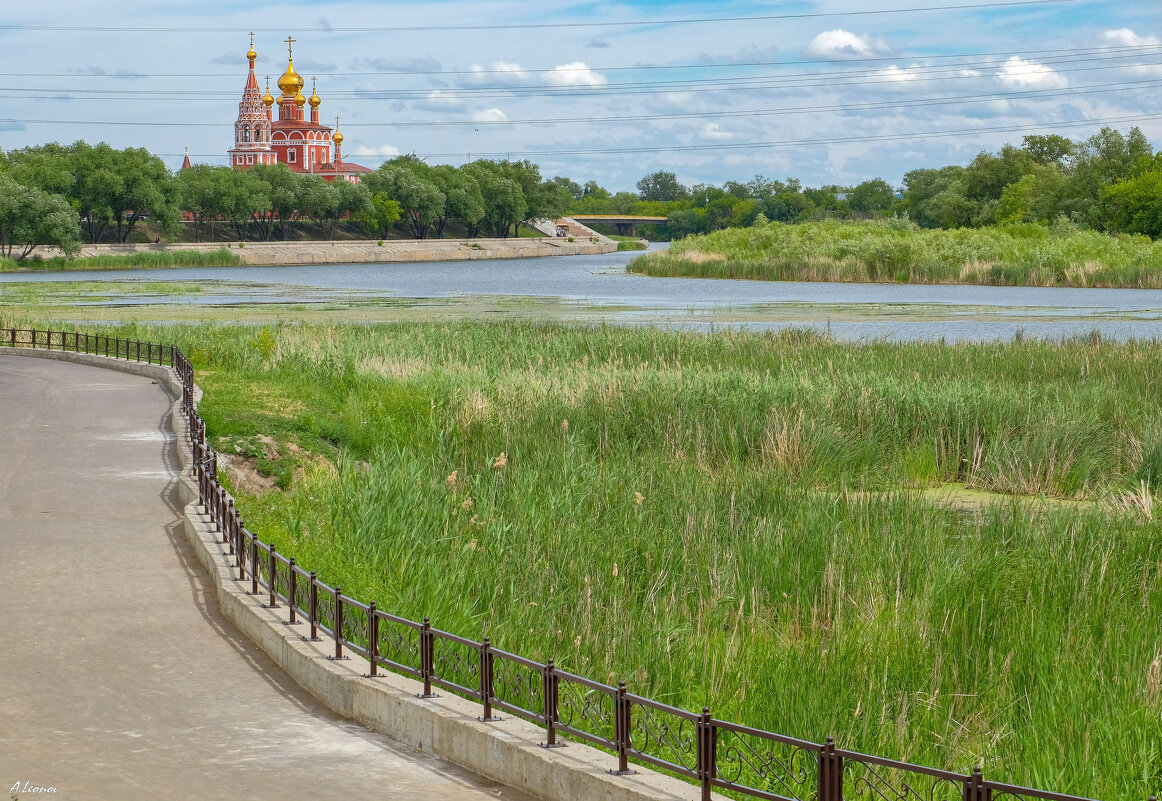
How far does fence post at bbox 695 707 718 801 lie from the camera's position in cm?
567

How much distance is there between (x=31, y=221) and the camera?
307 ft

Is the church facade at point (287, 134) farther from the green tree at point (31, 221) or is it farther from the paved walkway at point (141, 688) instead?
the paved walkway at point (141, 688)

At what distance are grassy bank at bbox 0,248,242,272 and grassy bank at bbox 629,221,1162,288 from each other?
3898 centimetres

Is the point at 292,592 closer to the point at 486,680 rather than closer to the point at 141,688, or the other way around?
the point at 141,688

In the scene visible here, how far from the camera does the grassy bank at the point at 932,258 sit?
219ft

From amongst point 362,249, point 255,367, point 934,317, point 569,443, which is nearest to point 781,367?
point 569,443

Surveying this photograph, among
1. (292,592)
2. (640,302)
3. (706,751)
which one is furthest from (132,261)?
(706,751)

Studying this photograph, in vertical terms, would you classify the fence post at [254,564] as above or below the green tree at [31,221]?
below

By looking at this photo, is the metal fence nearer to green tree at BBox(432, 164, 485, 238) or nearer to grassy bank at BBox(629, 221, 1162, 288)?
grassy bank at BBox(629, 221, 1162, 288)

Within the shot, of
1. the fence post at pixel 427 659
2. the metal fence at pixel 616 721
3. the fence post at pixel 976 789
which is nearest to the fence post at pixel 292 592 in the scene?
the metal fence at pixel 616 721

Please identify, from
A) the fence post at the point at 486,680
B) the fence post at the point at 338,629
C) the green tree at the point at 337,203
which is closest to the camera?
the fence post at the point at 486,680

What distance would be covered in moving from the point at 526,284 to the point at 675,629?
74697mm

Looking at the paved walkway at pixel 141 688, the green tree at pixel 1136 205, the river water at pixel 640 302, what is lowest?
the paved walkway at pixel 141 688

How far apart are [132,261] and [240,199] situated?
2161 centimetres
